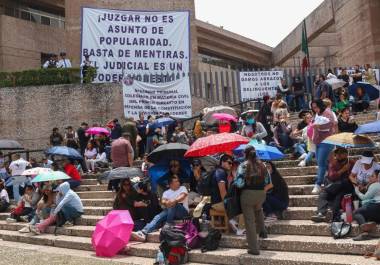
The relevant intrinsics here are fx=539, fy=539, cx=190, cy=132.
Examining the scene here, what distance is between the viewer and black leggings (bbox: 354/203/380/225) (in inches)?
287

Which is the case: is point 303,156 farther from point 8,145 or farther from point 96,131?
point 8,145

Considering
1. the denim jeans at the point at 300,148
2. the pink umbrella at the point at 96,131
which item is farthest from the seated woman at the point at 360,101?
the pink umbrella at the point at 96,131

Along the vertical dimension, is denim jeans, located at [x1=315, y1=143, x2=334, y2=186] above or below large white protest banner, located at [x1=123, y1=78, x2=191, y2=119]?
below

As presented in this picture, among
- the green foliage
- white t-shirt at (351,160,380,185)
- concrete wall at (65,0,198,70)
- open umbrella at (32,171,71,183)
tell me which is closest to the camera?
white t-shirt at (351,160,380,185)

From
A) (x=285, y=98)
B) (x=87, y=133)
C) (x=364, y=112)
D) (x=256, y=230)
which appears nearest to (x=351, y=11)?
(x=285, y=98)

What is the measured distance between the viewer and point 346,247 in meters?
7.02

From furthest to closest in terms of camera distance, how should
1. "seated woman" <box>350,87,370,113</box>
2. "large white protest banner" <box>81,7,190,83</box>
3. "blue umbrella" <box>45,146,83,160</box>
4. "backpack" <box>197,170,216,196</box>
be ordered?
"large white protest banner" <box>81,7,190,83</box> → "seated woman" <box>350,87,370,113</box> → "blue umbrella" <box>45,146,83,160</box> → "backpack" <box>197,170,216,196</box>

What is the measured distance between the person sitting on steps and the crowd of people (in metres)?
0.01

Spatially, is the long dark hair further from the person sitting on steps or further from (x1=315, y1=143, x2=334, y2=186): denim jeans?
(x1=315, y1=143, x2=334, y2=186): denim jeans

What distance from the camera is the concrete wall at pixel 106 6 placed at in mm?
23109

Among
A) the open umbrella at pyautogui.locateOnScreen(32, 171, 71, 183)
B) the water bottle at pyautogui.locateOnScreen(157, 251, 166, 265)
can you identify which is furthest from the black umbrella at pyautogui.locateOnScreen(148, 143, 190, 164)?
the water bottle at pyautogui.locateOnScreen(157, 251, 166, 265)

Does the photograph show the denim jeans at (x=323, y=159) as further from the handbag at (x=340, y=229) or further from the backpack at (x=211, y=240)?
the backpack at (x=211, y=240)

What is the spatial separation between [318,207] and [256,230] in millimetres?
1038

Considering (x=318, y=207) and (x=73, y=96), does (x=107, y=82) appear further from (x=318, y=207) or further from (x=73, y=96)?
(x=318, y=207)
